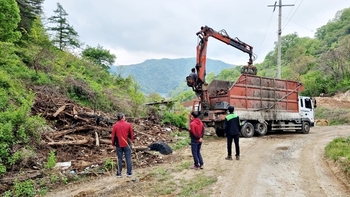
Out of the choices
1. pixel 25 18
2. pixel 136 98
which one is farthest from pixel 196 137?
pixel 25 18

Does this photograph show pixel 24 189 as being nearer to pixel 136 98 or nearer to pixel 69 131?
pixel 69 131

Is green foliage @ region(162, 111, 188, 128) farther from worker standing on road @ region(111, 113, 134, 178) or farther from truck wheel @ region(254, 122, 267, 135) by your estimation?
worker standing on road @ region(111, 113, 134, 178)

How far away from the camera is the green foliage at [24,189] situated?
552 centimetres

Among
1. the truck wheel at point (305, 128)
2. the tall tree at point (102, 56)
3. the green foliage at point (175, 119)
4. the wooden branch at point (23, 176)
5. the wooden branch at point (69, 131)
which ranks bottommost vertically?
the wooden branch at point (23, 176)

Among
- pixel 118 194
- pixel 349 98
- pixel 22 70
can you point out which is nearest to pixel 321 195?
pixel 118 194

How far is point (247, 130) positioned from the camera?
1397 cm

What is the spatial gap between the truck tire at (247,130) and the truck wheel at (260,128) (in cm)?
44

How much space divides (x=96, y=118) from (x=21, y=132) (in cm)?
372

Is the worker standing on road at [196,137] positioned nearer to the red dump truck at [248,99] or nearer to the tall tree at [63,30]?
the red dump truck at [248,99]

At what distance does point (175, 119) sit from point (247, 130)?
424cm

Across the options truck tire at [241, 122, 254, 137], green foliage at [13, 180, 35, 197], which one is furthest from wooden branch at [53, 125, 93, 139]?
truck tire at [241, 122, 254, 137]

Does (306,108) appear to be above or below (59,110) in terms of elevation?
above

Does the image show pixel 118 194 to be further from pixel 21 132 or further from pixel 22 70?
pixel 22 70

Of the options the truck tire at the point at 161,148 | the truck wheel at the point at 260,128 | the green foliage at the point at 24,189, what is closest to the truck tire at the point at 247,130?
the truck wheel at the point at 260,128
